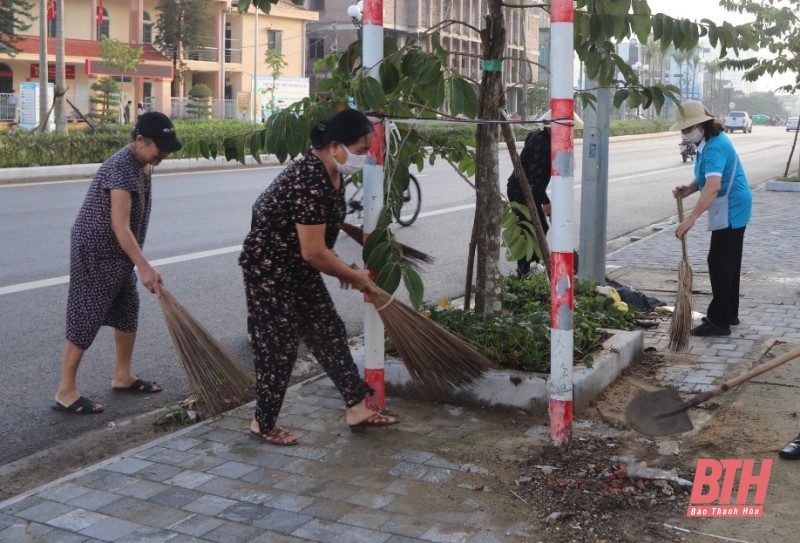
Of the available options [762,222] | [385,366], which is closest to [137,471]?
[385,366]

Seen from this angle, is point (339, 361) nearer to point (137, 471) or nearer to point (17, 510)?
point (137, 471)

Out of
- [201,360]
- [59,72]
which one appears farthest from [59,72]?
[201,360]

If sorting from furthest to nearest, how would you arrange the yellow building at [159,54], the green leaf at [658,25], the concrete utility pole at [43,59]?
the yellow building at [159,54] < the concrete utility pole at [43,59] < the green leaf at [658,25]

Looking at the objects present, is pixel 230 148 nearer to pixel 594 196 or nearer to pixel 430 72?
pixel 430 72

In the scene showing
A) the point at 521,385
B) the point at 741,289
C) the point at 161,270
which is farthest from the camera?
the point at 161,270

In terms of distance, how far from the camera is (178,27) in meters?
46.9

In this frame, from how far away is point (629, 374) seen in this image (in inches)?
234

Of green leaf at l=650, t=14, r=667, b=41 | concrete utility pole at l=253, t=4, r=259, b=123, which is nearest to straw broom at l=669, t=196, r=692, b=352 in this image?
green leaf at l=650, t=14, r=667, b=41

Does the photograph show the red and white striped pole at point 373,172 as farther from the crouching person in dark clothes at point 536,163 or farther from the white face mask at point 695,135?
the crouching person in dark clothes at point 536,163

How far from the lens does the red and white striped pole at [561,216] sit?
434cm

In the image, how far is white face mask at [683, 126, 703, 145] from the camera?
6660 millimetres

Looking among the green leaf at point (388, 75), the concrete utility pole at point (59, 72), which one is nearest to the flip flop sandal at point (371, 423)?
the green leaf at point (388, 75)

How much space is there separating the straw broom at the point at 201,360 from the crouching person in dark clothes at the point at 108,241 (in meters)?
0.18

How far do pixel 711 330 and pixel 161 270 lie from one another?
503 centimetres
